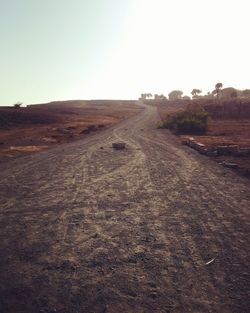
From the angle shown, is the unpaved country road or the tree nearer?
the unpaved country road

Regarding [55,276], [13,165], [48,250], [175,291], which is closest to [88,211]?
[48,250]

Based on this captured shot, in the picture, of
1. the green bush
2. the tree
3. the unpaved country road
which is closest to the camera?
the unpaved country road

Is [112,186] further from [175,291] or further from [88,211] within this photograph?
[175,291]

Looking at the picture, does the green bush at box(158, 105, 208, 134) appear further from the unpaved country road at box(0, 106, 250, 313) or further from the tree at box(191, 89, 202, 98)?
the tree at box(191, 89, 202, 98)

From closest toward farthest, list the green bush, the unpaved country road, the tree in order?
the unpaved country road, the green bush, the tree

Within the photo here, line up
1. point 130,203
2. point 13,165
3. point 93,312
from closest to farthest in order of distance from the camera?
point 93,312 < point 130,203 < point 13,165

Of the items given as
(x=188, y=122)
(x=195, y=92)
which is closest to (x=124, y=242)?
(x=188, y=122)

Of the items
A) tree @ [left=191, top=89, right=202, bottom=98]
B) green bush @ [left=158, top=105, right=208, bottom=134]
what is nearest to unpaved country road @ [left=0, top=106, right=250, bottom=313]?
green bush @ [left=158, top=105, right=208, bottom=134]

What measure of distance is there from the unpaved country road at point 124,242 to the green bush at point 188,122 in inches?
765

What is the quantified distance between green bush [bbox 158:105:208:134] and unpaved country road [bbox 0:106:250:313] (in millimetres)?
19439

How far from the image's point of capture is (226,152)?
1923 cm

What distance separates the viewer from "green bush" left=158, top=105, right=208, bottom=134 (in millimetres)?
33031

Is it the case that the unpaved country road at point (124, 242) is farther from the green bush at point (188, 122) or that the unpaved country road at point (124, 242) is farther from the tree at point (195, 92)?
the tree at point (195, 92)

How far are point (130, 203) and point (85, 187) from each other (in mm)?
2400
